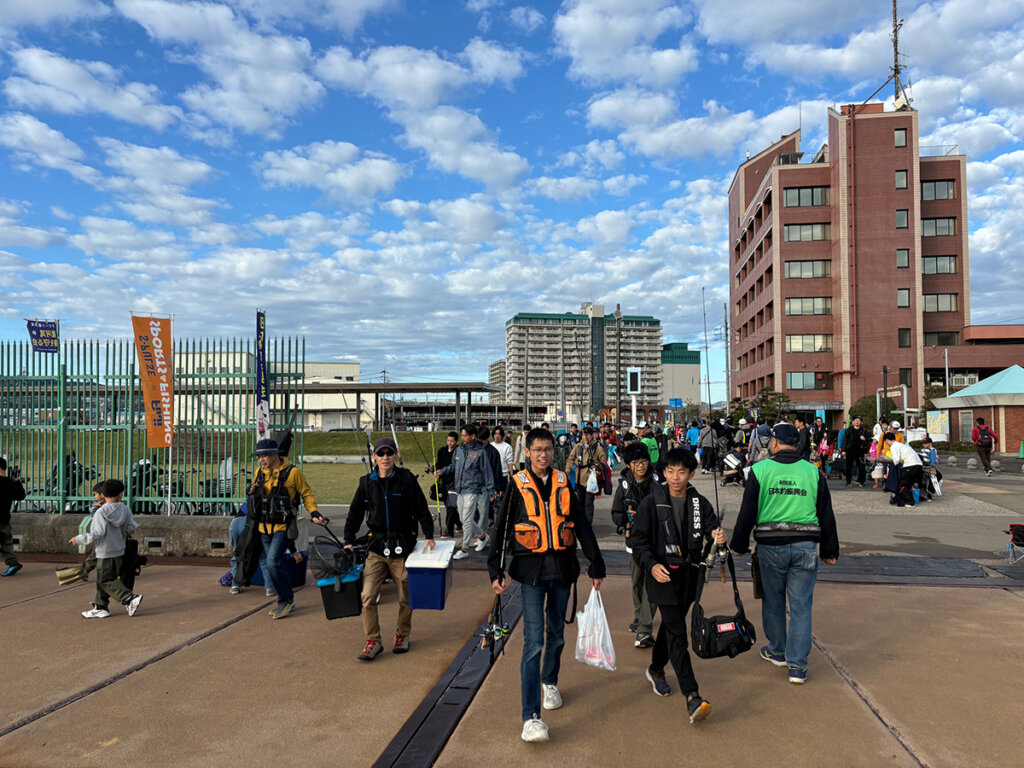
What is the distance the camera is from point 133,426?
961 centimetres

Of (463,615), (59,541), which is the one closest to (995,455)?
(463,615)

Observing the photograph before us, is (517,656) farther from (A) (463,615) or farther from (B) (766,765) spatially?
(B) (766,765)

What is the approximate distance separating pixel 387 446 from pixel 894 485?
1207 centimetres

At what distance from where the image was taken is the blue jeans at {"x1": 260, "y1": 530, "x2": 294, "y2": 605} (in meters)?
6.35

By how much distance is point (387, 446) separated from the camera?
5.50m

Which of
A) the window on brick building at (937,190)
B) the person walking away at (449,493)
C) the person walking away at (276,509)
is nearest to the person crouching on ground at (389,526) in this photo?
the person walking away at (276,509)

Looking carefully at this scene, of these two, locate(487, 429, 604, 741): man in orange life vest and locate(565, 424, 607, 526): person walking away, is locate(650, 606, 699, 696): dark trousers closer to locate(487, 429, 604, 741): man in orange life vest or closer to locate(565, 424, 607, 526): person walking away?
locate(487, 429, 604, 741): man in orange life vest

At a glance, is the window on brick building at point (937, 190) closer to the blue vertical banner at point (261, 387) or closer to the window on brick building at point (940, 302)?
the window on brick building at point (940, 302)

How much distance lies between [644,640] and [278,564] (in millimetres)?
3323

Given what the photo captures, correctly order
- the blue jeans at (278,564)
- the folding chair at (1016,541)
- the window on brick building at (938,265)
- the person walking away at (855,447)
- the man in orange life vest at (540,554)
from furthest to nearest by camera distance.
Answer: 1. the window on brick building at (938,265)
2. the person walking away at (855,447)
3. the folding chair at (1016,541)
4. the blue jeans at (278,564)
5. the man in orange life vest at (540,554)

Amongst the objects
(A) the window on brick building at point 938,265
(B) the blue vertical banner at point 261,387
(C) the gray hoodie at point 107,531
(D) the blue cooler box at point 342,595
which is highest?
(A) the window on brick building at point 938,265

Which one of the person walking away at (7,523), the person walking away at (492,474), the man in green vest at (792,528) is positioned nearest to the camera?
the man in green vest at (792,528)

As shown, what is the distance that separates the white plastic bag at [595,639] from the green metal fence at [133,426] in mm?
6024

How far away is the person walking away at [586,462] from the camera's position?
8.52m
